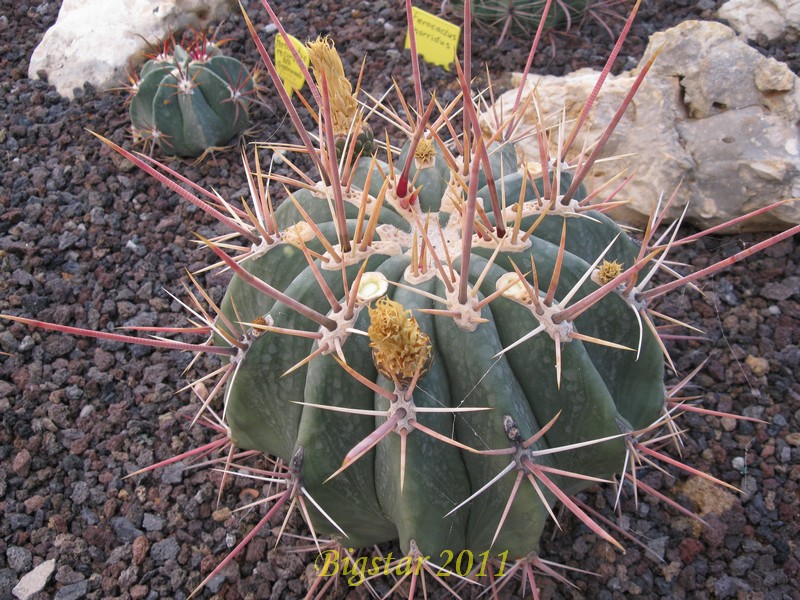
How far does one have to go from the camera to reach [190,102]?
2.42 metres

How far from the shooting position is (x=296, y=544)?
1.51 m

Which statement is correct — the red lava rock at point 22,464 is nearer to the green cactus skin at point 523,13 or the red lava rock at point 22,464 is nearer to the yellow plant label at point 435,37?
the yellow plant label at point 435,37

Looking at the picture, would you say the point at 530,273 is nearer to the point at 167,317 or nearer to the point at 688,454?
the point at 688,454

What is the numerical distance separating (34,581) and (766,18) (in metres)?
3.05

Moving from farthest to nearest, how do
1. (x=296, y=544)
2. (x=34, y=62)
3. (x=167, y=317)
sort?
(x=34, y=62) < (x=167, y=317) < (x=296, y=544)

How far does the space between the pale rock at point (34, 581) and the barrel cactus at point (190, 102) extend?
1509 millimetres

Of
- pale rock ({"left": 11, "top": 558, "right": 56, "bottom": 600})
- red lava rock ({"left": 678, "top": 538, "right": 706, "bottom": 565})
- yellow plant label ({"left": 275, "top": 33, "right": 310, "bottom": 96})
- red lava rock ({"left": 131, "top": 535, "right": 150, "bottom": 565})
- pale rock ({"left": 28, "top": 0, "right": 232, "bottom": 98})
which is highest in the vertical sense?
pale rock ({"left": 28, "top": 0, "right": 232, "bottom": 98})

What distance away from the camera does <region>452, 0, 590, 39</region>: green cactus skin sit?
9.07ft

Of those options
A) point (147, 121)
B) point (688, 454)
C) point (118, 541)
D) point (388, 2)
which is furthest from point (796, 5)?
point (118, 541)

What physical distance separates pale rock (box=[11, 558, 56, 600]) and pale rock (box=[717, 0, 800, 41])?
292 centimetres

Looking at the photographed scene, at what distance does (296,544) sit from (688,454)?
0.94 meters
